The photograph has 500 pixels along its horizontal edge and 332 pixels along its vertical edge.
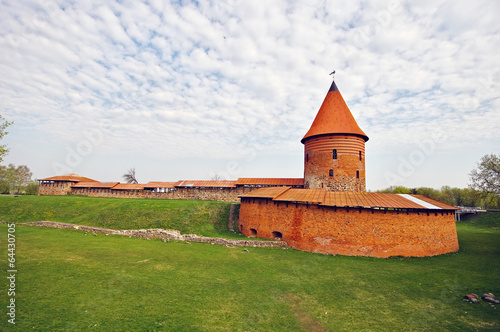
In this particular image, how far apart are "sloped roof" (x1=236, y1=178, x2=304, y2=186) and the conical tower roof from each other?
13.6 feet

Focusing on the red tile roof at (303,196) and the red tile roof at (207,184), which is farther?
the red tile roof at (207,184)

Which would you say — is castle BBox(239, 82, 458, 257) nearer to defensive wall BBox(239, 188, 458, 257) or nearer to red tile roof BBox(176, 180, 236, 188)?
defensive wall BBox(239, 188, 458, 257)

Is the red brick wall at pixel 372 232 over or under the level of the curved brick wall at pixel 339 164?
under

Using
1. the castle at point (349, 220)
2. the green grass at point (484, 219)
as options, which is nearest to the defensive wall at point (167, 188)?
the castle at point (349, 220)

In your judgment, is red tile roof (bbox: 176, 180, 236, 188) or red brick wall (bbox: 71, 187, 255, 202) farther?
red tile roof (bbox: 176, 180, 236, 188)

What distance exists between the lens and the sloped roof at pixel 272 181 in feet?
73.1

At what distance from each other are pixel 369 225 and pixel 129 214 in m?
17.9

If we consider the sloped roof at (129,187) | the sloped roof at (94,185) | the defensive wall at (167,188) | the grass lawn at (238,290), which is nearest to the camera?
the grass lawn at (238,290)

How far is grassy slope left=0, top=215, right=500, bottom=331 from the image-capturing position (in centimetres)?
611

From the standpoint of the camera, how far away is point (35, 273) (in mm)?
8141

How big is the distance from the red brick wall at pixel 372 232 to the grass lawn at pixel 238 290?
2.47 feet

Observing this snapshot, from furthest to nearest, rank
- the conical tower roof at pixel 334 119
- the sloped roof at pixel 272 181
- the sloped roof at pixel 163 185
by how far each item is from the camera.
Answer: the sloped roof at pixel 163 185 → the sloped roof at pixel 272 181 → the conical tower roof at pixel 334 119

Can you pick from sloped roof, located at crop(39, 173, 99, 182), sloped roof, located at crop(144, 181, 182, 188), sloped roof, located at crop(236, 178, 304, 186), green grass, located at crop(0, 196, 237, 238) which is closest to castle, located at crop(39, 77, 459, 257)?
sloped roof, located at crop(236, 178, 304, 186)

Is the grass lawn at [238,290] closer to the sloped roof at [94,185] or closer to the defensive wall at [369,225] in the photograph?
the defensive wall at [369,225]
